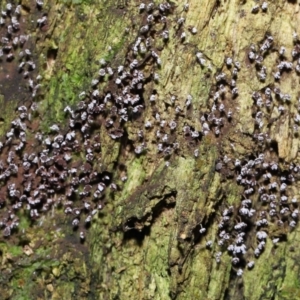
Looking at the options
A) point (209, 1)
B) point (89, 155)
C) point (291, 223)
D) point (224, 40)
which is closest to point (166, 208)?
point (89, 155)

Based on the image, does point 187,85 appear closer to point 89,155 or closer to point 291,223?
point 89,155

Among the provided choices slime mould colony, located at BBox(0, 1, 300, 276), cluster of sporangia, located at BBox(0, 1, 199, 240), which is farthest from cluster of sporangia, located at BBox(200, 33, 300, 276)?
cluster of sporangia, located at BBox(0, 1, 199, 240)

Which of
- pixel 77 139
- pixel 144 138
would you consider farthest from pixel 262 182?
pixel 77 139

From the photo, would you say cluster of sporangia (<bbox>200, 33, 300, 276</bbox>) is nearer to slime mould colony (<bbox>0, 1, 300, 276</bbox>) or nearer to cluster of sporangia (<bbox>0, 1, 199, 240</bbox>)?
slime mould colony (<bbox>0, 1, 300, 276</bbox>)

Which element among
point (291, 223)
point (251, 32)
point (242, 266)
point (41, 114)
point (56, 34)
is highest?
point (251, 32)

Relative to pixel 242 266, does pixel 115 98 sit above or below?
above

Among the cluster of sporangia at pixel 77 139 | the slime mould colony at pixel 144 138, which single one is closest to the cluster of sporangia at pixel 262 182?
the slime mould colony at pixel 144 138

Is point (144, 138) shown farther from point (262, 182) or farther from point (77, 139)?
point (262, 182)

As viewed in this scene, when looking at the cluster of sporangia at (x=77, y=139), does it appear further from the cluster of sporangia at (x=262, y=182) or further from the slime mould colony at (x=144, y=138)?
the cluster of sporangia at (x=262, y=182)
